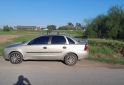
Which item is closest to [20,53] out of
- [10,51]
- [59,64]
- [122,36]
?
[10,51]

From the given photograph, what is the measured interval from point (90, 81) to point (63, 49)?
290 centimetres

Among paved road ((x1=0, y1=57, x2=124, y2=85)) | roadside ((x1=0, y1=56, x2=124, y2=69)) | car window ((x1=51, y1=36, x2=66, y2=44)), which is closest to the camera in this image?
paved road ((x1=0, y1=57, x2=124, y2=85))

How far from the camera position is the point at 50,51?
8281 millimetres

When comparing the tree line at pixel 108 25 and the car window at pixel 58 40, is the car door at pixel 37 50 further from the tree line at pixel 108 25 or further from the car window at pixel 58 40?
the tree line at pixel 108 25

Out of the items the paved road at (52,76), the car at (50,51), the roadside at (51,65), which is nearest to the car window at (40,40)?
the car at (50,51)

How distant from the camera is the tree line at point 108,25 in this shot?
1505 inches

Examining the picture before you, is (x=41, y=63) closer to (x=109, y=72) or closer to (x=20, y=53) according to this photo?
(x=20, y=53)

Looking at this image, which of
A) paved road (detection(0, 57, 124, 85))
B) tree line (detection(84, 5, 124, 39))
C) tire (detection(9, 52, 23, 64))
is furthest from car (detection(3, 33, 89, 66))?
tree line (detection(84, 5, 124, 39))

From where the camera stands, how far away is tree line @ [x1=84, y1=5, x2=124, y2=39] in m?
38.2

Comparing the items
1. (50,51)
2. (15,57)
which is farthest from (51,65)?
(15,57)

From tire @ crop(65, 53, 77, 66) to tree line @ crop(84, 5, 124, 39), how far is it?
104 ft

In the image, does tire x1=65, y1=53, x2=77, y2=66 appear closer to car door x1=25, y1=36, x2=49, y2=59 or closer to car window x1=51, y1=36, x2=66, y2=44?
car window x1=51, y1=36, x2=66, y2=44

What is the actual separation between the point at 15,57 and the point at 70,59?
270cm

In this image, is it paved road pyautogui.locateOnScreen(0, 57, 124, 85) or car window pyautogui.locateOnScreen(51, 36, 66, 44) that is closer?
paved road pyautogui.locateOnScreen(0, 57, 124, 85)
